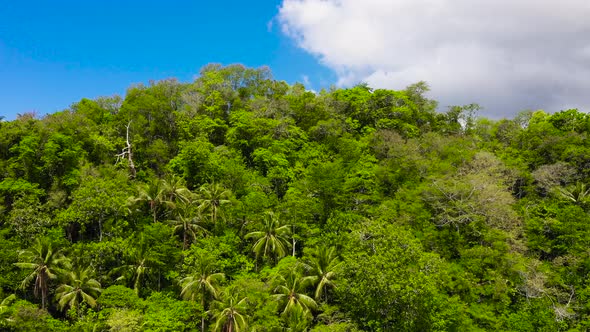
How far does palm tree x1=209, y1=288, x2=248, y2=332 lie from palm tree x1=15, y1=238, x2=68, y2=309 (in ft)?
60.4

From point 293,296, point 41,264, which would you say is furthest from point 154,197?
point 293,296

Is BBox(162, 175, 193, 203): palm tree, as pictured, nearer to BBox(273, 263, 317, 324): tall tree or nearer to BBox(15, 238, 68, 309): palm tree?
BBox(15, 238, 68, 309): palm tree

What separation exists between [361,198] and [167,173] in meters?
28.4

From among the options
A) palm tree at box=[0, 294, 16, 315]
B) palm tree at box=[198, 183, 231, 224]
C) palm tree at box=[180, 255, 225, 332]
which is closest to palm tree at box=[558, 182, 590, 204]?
palm tree at box=[198, 183, 231, 224]

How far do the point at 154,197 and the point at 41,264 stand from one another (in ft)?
42.4

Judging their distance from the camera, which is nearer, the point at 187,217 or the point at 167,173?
the point at 187,217

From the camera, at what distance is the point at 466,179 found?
41.9m

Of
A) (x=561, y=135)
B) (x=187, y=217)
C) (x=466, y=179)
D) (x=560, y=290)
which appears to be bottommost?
(x=560, y=290)

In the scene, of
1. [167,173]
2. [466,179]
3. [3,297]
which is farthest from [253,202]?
[3,297]

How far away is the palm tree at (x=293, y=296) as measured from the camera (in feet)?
112

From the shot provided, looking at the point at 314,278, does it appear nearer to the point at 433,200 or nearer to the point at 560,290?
the point at 433,200

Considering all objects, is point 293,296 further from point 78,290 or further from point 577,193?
point 577,193

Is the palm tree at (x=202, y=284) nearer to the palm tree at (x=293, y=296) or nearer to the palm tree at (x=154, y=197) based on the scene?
the palm tree at (x=293, y=296)

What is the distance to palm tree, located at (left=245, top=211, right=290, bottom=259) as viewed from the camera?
4181cm
